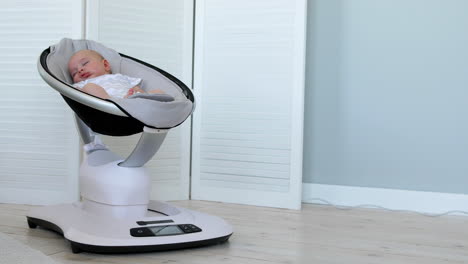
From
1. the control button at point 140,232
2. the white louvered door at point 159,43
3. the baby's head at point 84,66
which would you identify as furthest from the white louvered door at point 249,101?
the control button at point 140,232

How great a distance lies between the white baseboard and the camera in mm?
2926

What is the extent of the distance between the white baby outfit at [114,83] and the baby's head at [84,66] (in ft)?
0.09

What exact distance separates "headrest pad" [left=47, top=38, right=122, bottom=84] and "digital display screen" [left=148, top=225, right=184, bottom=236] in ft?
2.20

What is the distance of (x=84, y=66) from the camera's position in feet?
7.55

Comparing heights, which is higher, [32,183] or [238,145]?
[238,145]

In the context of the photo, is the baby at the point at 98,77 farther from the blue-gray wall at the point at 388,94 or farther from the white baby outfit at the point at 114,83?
the blue-gray wall at the point at 388,94

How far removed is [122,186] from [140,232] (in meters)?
0.20

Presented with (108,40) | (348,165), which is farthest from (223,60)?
(348,165)

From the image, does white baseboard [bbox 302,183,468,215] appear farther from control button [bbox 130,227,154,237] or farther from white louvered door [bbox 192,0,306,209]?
control button [bbox 130,227,154,237]

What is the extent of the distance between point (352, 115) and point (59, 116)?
4.81 feet

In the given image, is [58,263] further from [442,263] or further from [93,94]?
[442,263]

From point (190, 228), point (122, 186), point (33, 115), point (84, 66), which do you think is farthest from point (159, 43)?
point (190, 228)

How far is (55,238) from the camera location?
220 centimetres

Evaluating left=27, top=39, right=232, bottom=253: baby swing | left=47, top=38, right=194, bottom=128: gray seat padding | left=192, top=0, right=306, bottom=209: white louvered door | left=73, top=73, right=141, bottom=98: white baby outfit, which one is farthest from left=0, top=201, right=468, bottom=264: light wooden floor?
left=73, top=73, right=141, bottom=98: white baby outfit
